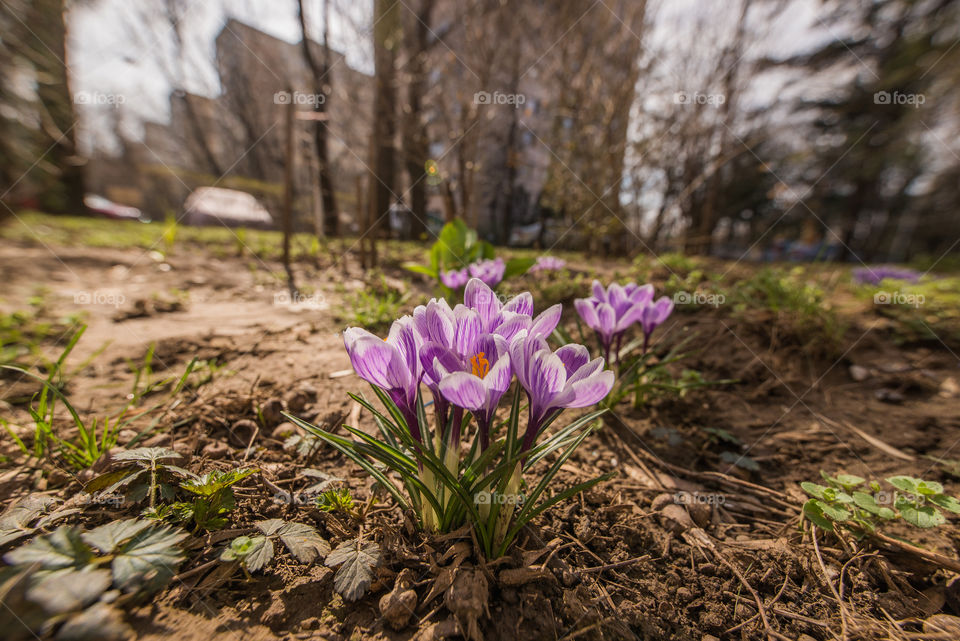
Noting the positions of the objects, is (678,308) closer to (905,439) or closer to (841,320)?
(841,320)

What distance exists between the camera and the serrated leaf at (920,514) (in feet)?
3.27

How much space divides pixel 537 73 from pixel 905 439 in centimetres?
779

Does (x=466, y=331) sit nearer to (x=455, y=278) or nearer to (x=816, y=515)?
(x=816, y=515)

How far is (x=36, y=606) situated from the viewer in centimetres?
61

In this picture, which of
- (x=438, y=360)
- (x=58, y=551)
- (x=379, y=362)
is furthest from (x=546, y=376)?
(x=58, y=551)

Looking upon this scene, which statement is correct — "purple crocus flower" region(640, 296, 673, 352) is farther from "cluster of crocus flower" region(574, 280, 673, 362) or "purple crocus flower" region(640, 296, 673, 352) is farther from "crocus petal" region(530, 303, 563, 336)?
"crocus petal" region(530, 303, 563, 336)

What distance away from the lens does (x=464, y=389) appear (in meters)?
0.73

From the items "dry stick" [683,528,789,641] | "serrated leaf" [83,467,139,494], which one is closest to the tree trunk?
"serrated leaf" [83,467,139,494]

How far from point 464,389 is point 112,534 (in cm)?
75

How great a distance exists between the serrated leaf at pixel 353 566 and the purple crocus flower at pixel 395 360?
29 cm

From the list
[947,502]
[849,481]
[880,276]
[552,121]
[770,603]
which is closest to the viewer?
[770,603]

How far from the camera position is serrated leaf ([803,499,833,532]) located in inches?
42.5

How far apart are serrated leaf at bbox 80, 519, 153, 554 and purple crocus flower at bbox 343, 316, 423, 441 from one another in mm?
532

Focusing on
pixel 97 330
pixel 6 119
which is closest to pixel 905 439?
pixel 97 330
